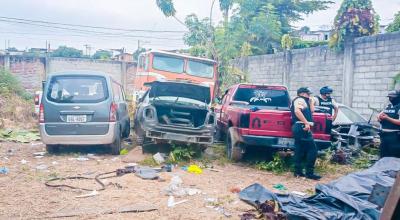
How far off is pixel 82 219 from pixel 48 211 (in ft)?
1.90

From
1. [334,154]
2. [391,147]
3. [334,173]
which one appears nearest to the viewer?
[391,147]

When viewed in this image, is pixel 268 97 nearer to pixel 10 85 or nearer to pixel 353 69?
pixel 353 69

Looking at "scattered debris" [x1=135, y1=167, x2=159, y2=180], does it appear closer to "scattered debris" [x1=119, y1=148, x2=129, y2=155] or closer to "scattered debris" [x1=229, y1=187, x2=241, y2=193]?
"scattered debris" [x1=229, y1=187, x2=241, y2=193]

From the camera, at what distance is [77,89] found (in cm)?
828

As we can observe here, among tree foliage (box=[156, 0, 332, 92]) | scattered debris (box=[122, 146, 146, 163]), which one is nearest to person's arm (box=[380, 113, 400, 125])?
scattered debris (box=[122, 146, 146, 163])

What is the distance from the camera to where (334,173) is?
7.50 metres

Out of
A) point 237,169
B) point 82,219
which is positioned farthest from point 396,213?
point 237,169

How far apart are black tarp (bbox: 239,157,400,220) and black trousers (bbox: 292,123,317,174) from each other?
1.87m

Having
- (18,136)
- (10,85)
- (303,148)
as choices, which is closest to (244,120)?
(303,148)

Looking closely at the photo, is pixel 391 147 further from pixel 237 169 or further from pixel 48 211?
pixel 48 211

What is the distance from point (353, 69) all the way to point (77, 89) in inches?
327

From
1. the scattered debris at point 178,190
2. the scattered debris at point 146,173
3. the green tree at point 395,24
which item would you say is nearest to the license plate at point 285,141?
the scattered debris at point 178,190

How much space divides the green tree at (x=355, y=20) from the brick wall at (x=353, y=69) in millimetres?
352

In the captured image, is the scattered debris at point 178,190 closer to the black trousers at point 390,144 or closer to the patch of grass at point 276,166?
the patch of grass at point 276,166
